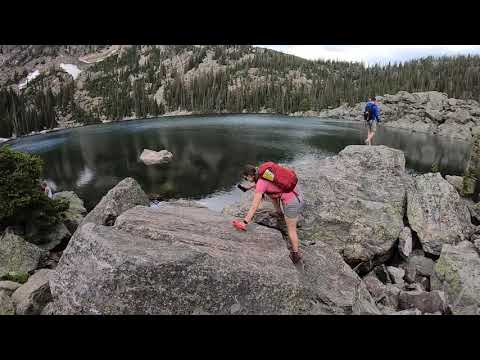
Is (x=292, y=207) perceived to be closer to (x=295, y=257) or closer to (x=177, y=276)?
(x=295, y=257)

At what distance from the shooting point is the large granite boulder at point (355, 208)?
15.7 m

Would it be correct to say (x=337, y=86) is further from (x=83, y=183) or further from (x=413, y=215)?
(x=413, y=215)

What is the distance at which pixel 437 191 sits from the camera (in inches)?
761

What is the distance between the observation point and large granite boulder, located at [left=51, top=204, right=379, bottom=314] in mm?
7820

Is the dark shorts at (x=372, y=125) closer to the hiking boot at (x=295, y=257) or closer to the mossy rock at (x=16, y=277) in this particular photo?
the hiking boot at (x=295, y=257)

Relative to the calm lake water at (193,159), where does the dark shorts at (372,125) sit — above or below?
above

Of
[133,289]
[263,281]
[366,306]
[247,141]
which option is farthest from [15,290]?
[247,141]

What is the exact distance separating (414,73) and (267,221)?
201 metres

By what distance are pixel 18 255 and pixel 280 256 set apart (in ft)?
54.1

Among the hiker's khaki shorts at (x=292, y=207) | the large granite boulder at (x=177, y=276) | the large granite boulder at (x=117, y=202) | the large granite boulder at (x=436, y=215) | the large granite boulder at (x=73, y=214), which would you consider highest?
the hiker's khaki shorts at (x=292, y=207)

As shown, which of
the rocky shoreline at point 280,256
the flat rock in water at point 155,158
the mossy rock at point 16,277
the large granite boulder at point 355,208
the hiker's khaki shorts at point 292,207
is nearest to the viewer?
the rocky shoreline at point 280,256

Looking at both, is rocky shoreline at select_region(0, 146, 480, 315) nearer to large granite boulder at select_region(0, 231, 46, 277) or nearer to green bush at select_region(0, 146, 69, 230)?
large granite boulder at select_region(0, 231, 46, 277)

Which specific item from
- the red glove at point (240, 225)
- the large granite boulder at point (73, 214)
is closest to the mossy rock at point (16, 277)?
the red glove at point (240, 225)

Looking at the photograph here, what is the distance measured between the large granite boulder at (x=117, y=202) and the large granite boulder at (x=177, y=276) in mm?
5375
